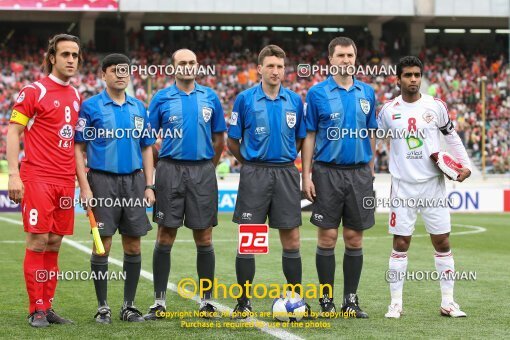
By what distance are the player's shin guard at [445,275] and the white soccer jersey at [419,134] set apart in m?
0.75

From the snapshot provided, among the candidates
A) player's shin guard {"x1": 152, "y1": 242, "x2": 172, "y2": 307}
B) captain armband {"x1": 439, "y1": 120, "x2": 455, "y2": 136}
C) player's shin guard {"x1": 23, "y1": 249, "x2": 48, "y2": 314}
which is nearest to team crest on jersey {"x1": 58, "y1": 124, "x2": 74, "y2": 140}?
player's shin guard {"x1": 23, "y1": 249, "x2": 48, "y2": 314}

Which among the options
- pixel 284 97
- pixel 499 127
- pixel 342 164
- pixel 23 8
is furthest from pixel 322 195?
pixel 23 8

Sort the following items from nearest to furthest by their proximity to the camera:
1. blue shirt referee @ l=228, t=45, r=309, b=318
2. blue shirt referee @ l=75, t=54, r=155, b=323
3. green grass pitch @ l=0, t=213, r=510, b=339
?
1. green grass pitch @ l=0, t=213, r=510, b=339
2. blue shirt referee @ l=75, t=54, r=155, b=323
3. blue shirt referee @ l=228, t=45, r=309, b=318

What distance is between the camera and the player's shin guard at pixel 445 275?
8172 millimetres

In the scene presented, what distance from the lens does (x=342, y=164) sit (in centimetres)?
811

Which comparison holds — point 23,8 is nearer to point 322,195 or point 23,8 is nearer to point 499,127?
point 499,127

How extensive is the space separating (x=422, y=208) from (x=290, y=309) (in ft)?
5.16

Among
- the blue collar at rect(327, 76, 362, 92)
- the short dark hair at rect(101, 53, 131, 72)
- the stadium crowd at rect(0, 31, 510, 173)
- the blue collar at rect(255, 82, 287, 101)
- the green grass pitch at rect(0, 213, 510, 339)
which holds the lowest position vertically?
the green grass pitch at rect(0, 213, 510, 339)

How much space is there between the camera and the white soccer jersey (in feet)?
26.9

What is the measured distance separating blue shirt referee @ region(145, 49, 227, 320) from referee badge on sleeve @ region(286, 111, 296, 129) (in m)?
0.73

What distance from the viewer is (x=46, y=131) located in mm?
7582

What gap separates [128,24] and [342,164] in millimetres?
33094

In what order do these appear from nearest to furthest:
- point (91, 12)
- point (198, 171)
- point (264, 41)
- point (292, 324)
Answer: point (292, 324) → point (198, 171) → point (91, 12) → point (264, 41)

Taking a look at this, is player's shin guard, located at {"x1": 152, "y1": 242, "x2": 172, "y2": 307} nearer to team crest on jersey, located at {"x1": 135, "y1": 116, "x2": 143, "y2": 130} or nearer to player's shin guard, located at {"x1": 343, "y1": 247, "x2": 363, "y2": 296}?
team crest on jersey, located at {"x1": 135, "y1": 116, "x2": 143, "y2": 130}
